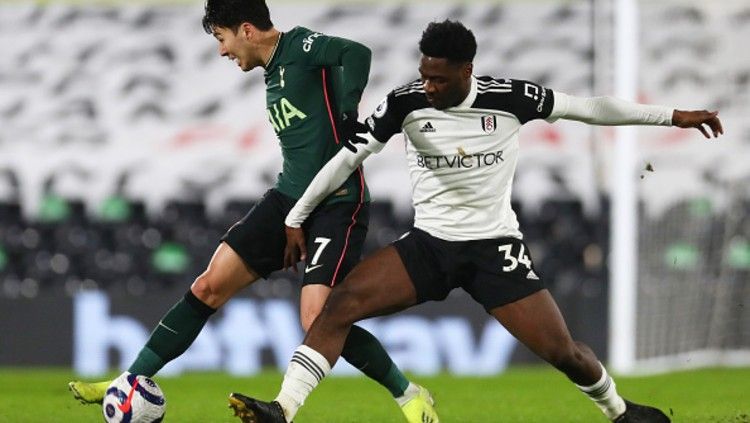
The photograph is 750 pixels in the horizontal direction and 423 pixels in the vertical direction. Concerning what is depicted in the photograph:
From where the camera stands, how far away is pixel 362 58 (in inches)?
235

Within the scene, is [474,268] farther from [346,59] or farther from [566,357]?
[346,59]

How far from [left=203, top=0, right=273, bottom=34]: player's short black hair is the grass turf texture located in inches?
76.3

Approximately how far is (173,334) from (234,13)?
4.54 ft

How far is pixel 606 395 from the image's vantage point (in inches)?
227

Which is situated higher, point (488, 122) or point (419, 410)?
point (488, 122)

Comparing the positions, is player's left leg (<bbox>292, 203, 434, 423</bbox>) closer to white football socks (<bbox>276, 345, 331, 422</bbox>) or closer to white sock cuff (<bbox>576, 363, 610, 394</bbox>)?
white football socks (<bbox>276, 345, 331, 422</bbox>)

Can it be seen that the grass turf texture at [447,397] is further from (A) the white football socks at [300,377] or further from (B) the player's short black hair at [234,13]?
(B) the player's short black hair at [234,13]

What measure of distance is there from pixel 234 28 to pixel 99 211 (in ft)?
28.0

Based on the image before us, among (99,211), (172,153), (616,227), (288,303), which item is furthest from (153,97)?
(616,227)

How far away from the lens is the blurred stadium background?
479 inches

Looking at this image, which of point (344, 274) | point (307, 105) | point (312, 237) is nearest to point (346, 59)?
point (307, 105)

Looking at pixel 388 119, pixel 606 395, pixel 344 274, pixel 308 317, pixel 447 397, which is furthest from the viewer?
pixel 447 397

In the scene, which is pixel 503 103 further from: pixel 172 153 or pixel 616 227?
pixel 172 153

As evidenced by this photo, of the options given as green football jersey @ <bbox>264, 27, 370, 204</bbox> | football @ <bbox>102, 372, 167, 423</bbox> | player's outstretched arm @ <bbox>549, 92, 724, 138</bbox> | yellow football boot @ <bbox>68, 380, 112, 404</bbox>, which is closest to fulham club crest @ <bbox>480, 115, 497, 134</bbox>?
player's outstretched arm @ <bbox>549, 92, 724, 138</bbox>
